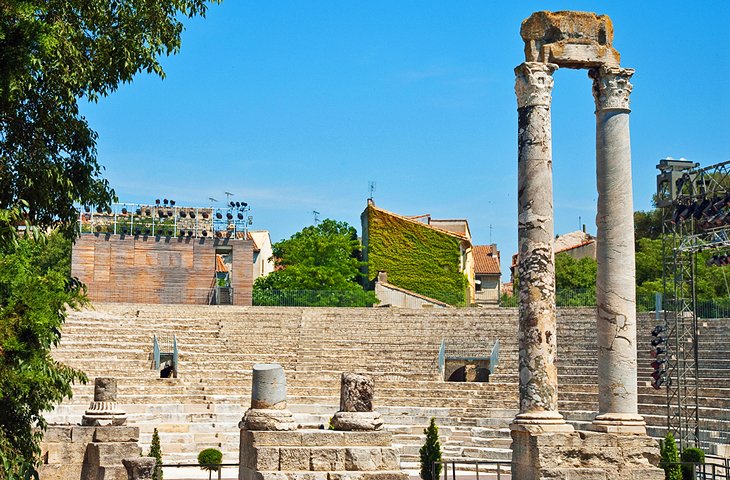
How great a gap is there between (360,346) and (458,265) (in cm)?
1934

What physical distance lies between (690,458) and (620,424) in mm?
6693

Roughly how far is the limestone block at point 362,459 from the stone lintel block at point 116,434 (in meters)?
6.95

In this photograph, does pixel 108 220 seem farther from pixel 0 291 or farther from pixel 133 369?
pixel 0 291

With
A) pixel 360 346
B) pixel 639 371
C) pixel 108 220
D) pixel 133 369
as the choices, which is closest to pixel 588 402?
pixel 639 371

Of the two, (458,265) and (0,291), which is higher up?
(458,265)

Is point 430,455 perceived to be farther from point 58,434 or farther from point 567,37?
point 567,37

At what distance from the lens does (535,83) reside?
16.9m

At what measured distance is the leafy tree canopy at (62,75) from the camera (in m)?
12.4

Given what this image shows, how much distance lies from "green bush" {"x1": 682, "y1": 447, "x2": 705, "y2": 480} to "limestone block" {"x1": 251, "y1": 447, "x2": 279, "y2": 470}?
1069cm

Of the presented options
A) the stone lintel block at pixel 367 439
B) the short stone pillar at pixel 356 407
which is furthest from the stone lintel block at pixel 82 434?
the stone lintel block at pixel 367 439

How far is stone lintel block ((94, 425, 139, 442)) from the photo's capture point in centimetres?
2012

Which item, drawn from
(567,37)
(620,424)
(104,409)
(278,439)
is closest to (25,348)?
(278,439)

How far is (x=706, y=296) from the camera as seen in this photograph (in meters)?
54.2

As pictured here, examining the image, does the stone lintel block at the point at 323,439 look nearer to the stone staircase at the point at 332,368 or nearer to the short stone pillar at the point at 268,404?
the short stone pillar at the point at 268,404
